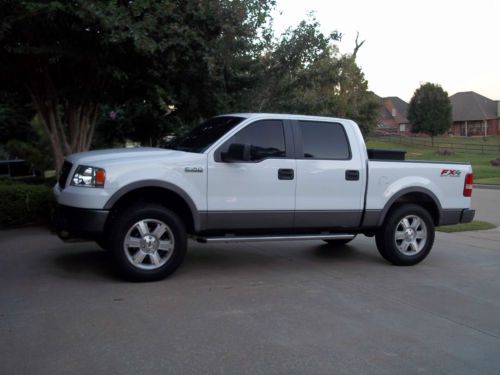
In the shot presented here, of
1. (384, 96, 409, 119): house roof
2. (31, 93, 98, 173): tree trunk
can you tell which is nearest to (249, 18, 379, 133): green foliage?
(31, 93, 98, 173): tree trunk

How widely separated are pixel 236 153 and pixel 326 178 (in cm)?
135

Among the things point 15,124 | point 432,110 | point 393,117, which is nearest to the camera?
point 15,124

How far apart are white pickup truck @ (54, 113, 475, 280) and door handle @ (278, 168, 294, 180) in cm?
1

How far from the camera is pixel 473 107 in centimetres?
7375

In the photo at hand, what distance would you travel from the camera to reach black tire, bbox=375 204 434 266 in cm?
794

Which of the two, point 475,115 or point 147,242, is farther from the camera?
point 475,115

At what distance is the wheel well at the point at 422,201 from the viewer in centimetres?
812

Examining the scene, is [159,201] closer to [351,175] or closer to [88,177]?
[88,177]

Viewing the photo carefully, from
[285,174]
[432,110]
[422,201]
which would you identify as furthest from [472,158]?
[285,174]

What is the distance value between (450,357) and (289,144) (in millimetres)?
3422

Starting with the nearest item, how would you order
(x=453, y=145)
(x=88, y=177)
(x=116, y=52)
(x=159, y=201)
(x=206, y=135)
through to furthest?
(x=88, y=177), (x=159, y=201), (x=206, y=135), (x=116, y=52), (x=453, y=145)

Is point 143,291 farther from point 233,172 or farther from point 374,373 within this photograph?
point 374,373

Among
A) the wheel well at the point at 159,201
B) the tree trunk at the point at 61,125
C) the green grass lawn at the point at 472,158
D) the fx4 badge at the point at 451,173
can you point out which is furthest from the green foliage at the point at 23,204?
the green grass lawn at the point at 472,158

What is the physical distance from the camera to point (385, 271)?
776cm
